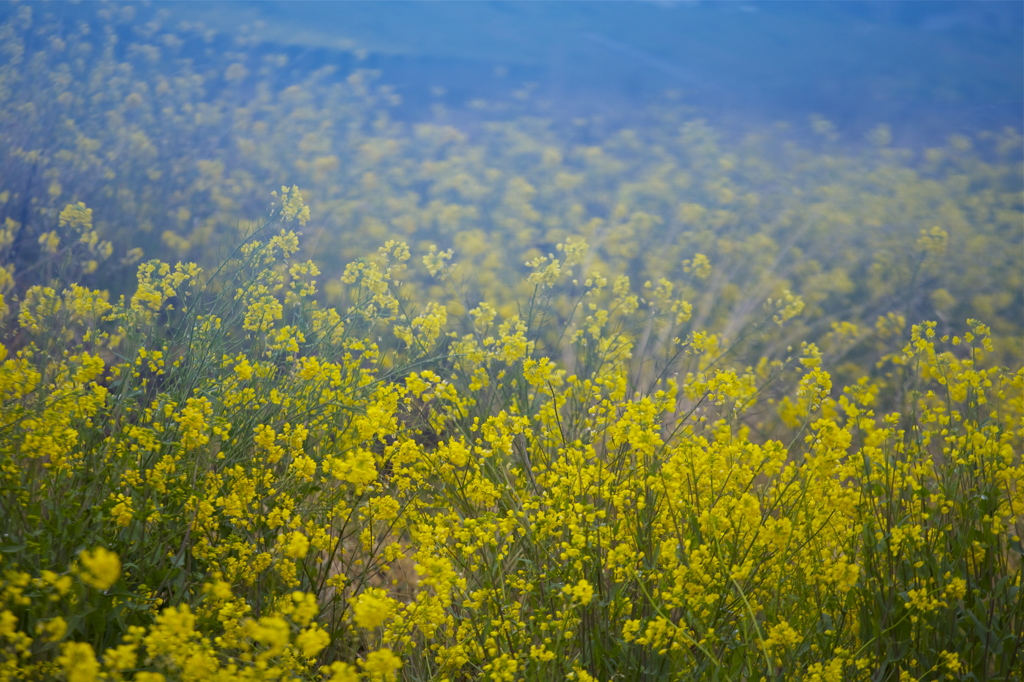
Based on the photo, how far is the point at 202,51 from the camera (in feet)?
19.9

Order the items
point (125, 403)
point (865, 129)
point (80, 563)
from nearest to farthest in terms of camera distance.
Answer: point (80, 563), point (125, 403), point (865, 129)

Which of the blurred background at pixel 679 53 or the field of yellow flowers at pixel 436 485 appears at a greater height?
the blurred background at pixel 679 53

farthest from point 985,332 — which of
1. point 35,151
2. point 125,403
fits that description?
point 35,151

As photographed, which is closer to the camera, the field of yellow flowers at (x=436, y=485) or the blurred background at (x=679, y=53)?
the field of yellow flowers at (x=436, y=485)

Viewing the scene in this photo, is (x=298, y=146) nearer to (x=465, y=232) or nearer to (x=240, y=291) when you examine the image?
(x=465, y=232)

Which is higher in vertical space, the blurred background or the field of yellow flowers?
the blurred background

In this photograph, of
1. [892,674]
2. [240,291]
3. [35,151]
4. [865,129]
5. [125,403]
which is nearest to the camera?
[892,674]

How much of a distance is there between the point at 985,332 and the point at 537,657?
59.8 inches

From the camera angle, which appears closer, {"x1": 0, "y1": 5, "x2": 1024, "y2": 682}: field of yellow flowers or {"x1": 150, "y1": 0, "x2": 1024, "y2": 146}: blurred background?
{"x1": 0, "y1": 5, "x2": 1024, "y2": 682}: field of yellow flowers

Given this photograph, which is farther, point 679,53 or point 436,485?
point 679,53

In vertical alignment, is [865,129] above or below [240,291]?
above

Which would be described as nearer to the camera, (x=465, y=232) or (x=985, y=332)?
(x=985, y=332)

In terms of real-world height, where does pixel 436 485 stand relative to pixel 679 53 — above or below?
below

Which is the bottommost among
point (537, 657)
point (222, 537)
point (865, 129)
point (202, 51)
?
point (222, 537)
